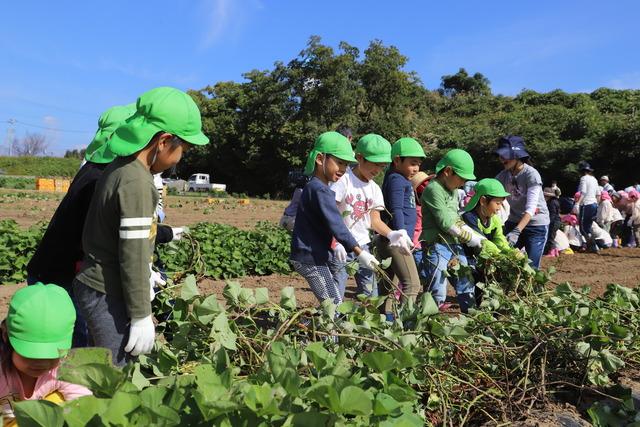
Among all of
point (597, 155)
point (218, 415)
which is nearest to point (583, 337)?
point (218, 415)

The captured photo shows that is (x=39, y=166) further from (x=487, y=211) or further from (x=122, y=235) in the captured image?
(x=122, y=235)

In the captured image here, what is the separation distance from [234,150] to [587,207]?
33682 millimetres

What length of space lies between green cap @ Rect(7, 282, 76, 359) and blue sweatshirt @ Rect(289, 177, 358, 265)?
1.82 metres

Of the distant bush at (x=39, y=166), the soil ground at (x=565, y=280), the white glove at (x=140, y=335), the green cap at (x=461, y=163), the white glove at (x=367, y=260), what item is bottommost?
the soil ground at (x=565, y=280)

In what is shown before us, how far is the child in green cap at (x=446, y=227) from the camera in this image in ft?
13.4

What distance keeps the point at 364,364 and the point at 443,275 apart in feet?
7.61

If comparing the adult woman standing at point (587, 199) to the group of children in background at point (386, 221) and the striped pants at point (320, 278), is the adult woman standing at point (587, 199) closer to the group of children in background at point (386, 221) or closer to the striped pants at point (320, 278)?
the group of children in background at point (386, 221)

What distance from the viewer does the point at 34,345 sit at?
70.8 inches

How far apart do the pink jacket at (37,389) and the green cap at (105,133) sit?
3.31 ft

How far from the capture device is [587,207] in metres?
10.8

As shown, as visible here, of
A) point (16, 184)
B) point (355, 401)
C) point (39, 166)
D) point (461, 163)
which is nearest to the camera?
point (355, 401)

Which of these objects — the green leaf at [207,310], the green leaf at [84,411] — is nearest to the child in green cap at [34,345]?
the green leaf at [207,310]

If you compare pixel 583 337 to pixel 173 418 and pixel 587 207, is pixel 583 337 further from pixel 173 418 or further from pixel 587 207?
pixel 587 207

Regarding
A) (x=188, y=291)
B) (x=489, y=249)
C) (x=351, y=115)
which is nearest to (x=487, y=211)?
(x=489, y=249)
